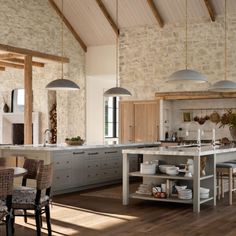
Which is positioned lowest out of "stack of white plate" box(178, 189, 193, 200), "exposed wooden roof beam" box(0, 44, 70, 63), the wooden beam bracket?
"stack of white plate" box(178, 189, 193, 200)

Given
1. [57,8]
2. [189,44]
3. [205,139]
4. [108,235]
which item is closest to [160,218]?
[108,235]

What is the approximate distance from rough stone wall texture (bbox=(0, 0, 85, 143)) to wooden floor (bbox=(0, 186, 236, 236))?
237 inches

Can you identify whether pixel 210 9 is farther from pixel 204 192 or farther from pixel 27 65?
pixel 204 192

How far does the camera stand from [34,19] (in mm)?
13305

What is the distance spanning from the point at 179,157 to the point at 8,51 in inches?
244

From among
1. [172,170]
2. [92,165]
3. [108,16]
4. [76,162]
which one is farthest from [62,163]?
[108,16]

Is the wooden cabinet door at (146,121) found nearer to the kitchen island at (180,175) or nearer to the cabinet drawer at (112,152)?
the cabinet drawer at (112,152)

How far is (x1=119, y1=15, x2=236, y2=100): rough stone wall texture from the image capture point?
12.8m

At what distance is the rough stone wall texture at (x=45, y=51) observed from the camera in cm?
1259

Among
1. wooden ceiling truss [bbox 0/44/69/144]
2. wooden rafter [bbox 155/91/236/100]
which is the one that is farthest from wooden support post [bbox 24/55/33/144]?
wooden rafter [bbox 155/91/236/100]

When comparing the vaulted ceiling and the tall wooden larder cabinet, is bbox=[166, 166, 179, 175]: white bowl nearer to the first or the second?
the tall wooden larder cabinet

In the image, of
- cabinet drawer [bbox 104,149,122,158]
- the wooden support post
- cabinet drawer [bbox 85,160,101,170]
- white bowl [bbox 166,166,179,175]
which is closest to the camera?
white bowl [bbox 166,166,179,175]

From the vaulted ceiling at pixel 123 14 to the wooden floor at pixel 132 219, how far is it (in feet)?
21.3

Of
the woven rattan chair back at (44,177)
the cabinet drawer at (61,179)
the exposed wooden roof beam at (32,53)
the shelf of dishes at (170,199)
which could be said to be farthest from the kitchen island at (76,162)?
the exposed wooden roof beam at (32,53)
